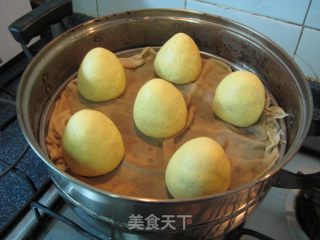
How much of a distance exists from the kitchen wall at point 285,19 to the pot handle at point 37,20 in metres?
0.31

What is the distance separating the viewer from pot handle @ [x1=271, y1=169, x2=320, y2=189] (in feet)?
1.70

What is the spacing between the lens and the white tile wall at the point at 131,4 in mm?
879

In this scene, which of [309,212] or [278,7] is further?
[278,7]

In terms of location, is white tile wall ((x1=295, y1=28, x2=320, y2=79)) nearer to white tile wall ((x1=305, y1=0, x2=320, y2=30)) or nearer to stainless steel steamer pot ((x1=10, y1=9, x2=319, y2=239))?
white tile wall ((x1=305, y1=0, x2=320, y2=30))

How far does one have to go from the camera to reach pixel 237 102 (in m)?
0.66

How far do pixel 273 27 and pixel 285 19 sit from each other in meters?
0.03

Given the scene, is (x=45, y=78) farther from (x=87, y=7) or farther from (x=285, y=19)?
(x=285, y=19)

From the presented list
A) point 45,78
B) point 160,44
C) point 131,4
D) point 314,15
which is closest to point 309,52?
point 314,15

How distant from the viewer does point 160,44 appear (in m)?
0.84

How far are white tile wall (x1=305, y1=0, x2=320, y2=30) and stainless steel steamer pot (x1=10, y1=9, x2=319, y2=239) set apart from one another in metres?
0.12

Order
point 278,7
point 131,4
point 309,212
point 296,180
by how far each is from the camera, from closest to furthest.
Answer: point 296,180
point 309,212
point 278,7
point 131,4

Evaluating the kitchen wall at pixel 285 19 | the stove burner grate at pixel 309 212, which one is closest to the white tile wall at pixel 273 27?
the kitchen wall at pixel 285 19

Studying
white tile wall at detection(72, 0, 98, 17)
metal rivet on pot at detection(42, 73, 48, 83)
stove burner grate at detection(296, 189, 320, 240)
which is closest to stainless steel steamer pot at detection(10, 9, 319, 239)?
metal rivet on pot at detection(42, 73, 48, 83)

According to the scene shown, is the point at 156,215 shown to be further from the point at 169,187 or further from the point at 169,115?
the point at 169,115
